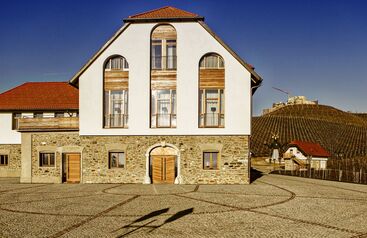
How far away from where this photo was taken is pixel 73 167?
25859mm

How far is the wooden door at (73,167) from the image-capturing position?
25750 millimetres

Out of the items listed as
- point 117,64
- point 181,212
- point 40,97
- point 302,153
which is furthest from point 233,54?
point 302,153

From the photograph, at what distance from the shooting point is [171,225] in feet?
41.9

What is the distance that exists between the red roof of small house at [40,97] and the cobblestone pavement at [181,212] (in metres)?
10.8

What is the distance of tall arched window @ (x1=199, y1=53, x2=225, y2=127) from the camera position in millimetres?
24797

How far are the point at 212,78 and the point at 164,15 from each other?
5.33m

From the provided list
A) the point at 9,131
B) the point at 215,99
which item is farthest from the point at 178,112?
the point at 9,131

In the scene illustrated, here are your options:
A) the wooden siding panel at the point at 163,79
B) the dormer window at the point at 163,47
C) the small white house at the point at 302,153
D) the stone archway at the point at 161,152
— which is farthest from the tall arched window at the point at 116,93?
the small white house at the point at 302,153

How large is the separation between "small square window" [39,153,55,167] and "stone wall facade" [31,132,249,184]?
0.68m

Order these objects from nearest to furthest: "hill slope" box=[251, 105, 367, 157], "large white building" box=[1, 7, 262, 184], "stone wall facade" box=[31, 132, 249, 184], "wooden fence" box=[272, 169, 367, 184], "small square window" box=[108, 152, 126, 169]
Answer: "stone wall facade" box=[31, 132, 249, 184]
"large white building" box=[1, 7, 262, 184]
"small square window" box=[108, 152, 126, 169]
"wooden fence" box=[272, 169, 367, 184]
"hill slope" box=[251, 105, 367, 157]

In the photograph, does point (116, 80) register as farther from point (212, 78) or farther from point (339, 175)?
point (339, 175)

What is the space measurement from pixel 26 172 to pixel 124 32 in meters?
11.8

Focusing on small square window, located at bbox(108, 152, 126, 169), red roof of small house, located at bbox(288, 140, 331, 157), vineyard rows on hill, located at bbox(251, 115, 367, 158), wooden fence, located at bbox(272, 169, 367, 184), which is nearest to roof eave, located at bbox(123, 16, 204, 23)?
small square window, located at bbox(108, 152, 126, 169)

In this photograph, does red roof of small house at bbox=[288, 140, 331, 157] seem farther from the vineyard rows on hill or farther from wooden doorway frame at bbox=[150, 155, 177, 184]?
wooden doorway frame at bbox=[150, 155, 177, 184]
